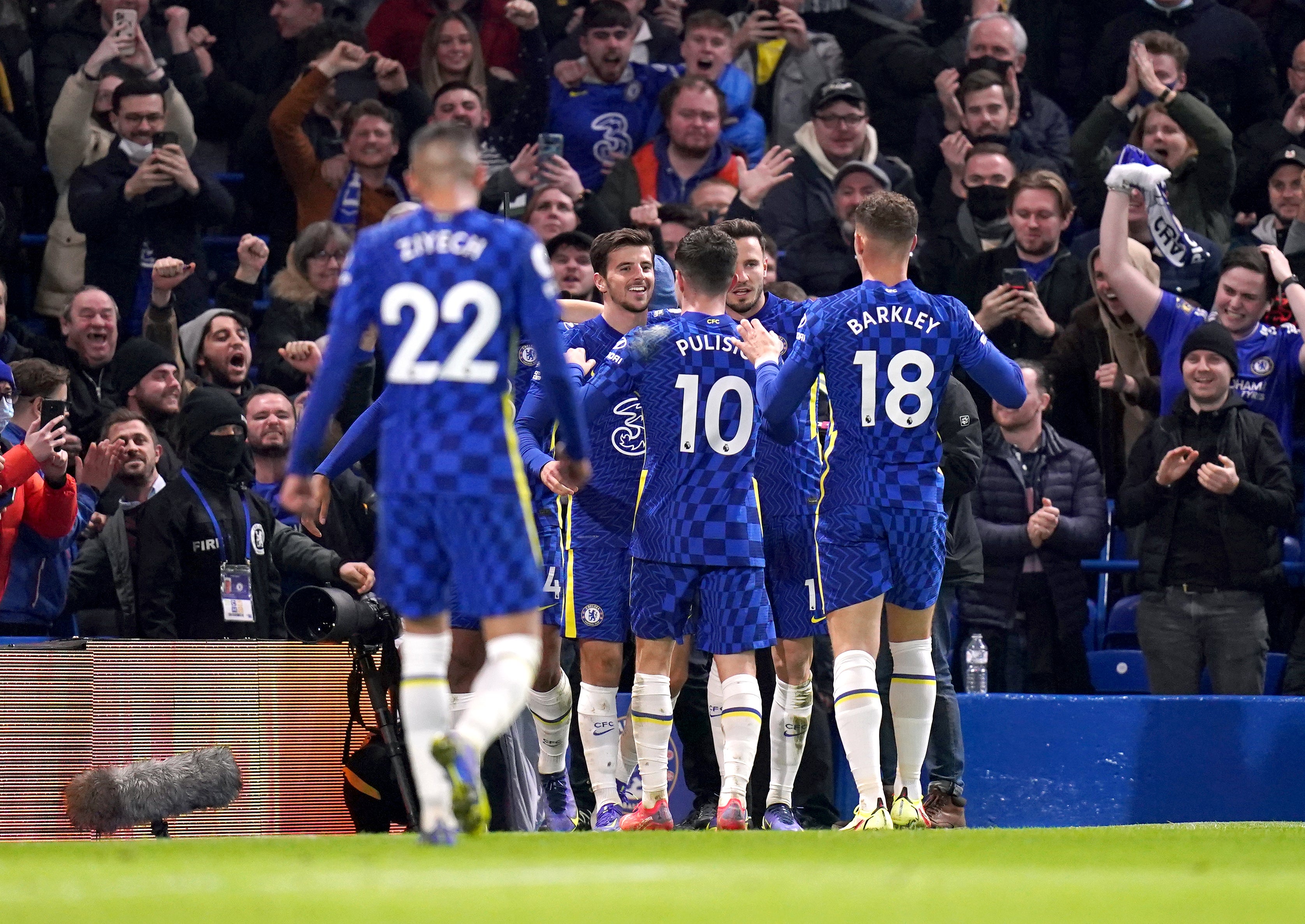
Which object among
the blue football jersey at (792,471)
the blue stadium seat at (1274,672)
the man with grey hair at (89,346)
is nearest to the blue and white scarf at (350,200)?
the man with grey hair at (89,346)

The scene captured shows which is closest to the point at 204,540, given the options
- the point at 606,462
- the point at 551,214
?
the point at 606,462

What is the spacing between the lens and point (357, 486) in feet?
37.4

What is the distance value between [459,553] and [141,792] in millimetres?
3349

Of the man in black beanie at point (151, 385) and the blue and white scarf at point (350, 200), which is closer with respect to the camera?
the man in black beanie at point (151, 385)

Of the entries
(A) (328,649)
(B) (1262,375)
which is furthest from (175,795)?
(B) (1262,375)

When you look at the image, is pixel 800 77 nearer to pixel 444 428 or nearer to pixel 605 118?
pixel 605 118

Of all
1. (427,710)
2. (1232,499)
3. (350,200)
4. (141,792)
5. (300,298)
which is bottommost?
(141,792)

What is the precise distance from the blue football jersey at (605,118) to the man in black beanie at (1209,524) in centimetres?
484

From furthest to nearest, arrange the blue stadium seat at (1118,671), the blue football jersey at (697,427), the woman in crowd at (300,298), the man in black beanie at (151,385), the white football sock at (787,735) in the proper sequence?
the woman in crowd at (300,298) → the blue stadium seat at (1118,671) → the man in black beanie at (151,385) → the white football sock at (787,735) → the blue football jersey at (697,427)

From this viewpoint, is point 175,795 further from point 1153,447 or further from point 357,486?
point 1153,447

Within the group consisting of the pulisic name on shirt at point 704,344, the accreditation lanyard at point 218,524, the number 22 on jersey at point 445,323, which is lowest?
the accreditation lanyard at point 218,524

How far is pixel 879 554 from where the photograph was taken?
349 inches

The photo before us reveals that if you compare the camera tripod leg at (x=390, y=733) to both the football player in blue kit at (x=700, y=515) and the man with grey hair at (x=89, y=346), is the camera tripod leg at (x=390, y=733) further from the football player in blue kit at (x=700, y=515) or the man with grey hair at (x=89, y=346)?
the man with grey hair at (x=89, y=346)

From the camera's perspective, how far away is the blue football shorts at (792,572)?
979cm
